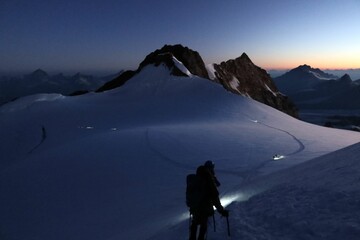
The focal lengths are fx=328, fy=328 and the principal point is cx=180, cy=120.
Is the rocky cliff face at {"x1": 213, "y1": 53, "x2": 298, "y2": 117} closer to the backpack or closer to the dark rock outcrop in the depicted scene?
the dark rock outcrop

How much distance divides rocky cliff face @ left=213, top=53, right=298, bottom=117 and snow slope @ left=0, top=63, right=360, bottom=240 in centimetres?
7901

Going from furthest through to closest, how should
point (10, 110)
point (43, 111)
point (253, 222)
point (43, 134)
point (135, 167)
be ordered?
point (10, 110) < point (43, 111) < point (43, 134) < point (135, 167) < point (253, 222)

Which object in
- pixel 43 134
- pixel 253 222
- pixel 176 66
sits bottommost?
pixel 43 134

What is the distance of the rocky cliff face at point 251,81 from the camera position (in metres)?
131

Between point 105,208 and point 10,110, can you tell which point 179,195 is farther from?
point 10,110

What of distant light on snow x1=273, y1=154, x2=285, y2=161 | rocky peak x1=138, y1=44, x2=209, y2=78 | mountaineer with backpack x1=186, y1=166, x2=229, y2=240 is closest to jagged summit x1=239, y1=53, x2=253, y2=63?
rocky peak x1=138, y1=44, x2=209, y2=78

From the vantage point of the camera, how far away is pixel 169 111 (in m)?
47.1

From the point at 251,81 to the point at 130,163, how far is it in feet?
429

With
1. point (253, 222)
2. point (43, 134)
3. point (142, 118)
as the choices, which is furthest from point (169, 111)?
point (253, 222)

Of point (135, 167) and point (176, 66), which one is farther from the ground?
point (176, 66)

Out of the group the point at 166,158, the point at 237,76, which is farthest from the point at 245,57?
the point at 166,158

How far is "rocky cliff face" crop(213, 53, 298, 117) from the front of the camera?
431 ft

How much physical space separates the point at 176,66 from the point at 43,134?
117 feet

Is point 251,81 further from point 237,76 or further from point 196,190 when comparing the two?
point 196,190
